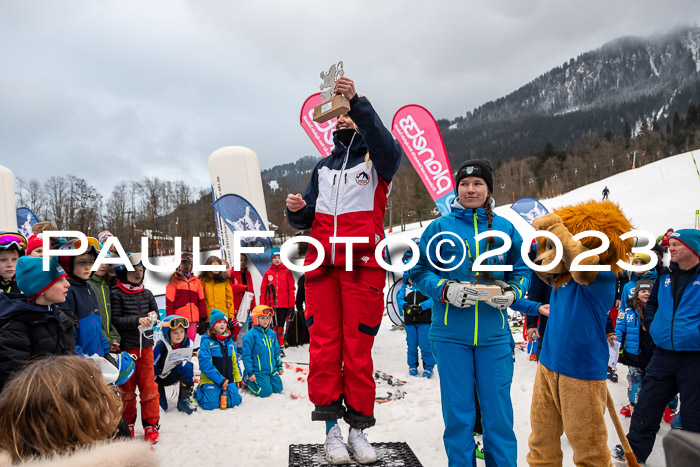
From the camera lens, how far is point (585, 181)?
66625 mm

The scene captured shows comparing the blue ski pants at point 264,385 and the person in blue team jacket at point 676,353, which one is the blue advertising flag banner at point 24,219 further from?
the person in blue team jacket at point 676,353

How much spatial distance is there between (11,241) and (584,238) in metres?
4.60

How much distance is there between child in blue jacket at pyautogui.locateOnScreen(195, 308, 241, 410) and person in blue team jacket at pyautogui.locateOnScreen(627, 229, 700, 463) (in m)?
4.24

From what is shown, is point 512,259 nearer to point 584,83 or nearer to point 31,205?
point 31,205

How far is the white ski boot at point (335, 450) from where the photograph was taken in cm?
251

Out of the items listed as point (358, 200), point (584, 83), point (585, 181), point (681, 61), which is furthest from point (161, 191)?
point (681, 61)

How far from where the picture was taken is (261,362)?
5.59 m

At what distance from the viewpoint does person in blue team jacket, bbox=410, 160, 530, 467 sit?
2.49m

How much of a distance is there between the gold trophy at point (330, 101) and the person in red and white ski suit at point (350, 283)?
5 cm

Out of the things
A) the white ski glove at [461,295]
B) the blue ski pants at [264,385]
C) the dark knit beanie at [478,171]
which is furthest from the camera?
the blue ski pants at [264,385]

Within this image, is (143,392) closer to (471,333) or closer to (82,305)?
(82,305)

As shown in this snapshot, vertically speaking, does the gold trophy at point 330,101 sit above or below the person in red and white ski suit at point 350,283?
above

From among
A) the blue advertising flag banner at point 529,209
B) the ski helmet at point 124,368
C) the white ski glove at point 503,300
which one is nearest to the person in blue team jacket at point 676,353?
the white ski glove at point 503,300

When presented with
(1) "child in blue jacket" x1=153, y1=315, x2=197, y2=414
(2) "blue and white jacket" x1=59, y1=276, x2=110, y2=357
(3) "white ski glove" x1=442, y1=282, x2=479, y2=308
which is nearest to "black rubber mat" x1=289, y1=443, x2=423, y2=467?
(3) "white ski glove" x1=442, y1=282, x2=479, y2=308
